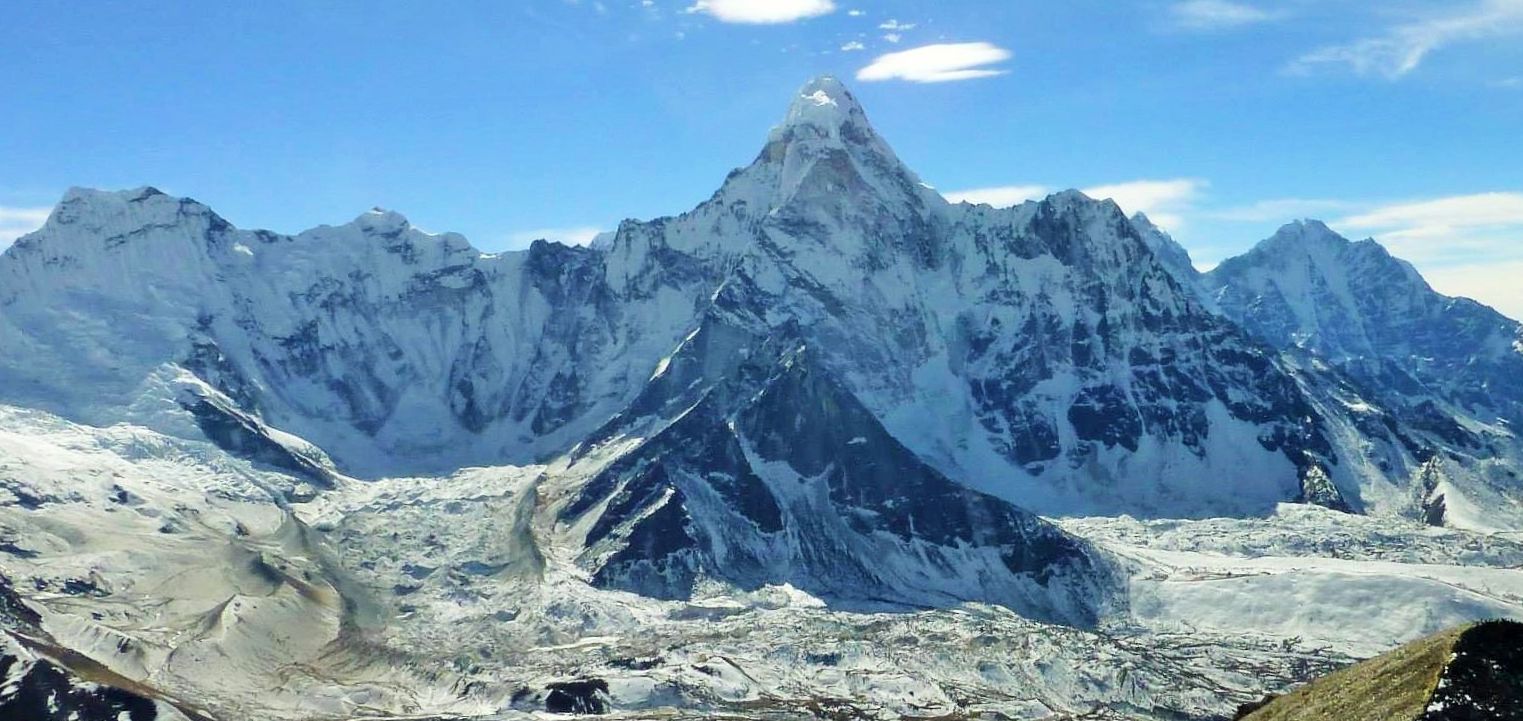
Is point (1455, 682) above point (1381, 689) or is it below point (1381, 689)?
above

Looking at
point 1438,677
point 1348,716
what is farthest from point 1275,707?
point 1438,677

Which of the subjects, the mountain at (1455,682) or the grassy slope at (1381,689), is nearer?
the mountain at (1455,682)

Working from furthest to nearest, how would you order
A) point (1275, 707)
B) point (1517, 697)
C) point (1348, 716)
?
point (1275, 707) < point (1348, 716) < point (1517, 697)

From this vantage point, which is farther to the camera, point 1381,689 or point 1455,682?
point 1381,689

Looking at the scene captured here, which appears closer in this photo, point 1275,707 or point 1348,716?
point 1348,716

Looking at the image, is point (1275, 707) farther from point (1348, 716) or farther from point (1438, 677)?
point (1438, 677)
